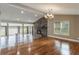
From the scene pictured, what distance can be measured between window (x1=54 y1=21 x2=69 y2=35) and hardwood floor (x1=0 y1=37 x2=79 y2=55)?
6.6 inches

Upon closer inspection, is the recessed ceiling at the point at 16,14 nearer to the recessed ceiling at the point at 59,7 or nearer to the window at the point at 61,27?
the recessed ceiling at the point at 59,7

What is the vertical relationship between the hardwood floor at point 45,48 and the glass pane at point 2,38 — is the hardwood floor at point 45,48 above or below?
below

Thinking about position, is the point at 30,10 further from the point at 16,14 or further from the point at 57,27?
the point at 57,27

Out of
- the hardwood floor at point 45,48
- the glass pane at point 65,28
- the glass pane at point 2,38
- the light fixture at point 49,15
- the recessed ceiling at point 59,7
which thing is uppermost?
the recessed ceiling at point 59,7

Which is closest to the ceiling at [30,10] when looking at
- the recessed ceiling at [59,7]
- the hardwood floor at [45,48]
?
the recessed ceiling at [59,7]

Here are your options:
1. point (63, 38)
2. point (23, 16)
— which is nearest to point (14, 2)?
point (23, 16)

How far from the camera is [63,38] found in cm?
265

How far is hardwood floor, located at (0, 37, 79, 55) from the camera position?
261 centimetres

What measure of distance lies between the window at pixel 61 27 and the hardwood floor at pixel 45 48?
6.6 inches

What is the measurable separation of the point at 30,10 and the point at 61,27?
0.71 meters

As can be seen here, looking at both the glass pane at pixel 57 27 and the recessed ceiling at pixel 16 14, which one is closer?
the recessed ceiling at pixel 16 14

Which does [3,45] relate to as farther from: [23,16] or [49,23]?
[49,23]

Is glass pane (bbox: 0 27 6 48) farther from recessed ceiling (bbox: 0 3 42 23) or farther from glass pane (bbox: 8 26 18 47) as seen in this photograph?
recessed ceiling (bbox: 0 3 42 23)

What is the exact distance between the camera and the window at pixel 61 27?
2.66m
